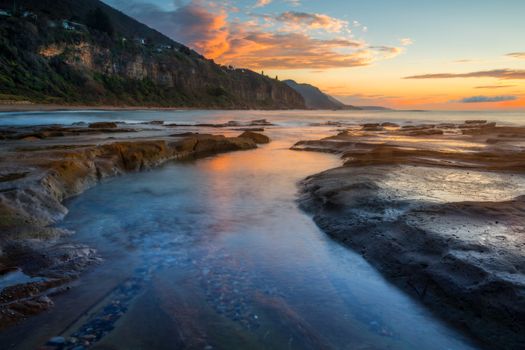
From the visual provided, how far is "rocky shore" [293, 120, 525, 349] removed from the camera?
3871mm

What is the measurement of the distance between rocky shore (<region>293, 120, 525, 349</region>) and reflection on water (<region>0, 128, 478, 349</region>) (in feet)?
0.91

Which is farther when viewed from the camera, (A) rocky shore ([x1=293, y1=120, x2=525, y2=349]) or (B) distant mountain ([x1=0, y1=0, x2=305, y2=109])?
(B) distant mountain ([x1=0, y1=0, x2=305, y2=109])

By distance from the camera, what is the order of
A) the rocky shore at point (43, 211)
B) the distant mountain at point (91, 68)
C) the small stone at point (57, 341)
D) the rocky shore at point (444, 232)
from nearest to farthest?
the small stone at point (57, 341) < the rocky shore at point (444, 232) < the rocky shore at point (43, 211) < the distant mountain at point (91, 68)

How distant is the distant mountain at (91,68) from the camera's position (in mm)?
70875

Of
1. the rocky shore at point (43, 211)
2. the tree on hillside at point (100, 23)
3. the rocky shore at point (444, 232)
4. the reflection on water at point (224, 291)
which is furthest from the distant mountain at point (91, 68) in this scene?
the rocky shore at point (444, 232)

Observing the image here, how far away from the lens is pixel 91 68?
92.4 meters

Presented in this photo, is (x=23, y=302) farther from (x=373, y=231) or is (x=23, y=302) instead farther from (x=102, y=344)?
(x=373, y=231)

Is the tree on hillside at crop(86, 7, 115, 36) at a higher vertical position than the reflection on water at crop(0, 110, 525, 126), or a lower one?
higher

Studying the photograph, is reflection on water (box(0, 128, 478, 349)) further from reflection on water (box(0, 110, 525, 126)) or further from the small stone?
reflection on water (box(0, 110, 525, 126))

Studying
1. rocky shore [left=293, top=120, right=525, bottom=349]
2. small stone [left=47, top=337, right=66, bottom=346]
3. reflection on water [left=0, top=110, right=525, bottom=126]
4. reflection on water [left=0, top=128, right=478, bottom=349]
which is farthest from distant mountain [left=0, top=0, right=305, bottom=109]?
small stone [left=47, top=337, right=66, bottom=346]

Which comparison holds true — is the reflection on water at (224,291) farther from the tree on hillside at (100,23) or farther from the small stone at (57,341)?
the tree on hillside at (100,23)

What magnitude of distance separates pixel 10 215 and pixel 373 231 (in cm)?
562

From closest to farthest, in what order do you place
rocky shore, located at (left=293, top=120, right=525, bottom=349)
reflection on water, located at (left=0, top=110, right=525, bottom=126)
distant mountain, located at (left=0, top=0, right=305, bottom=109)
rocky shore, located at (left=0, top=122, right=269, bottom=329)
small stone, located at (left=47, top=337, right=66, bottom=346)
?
small stone, located at (left=47, top=337, right=66, bottom=346) → rocky shore, located at (left=293, top=120, right=525, bottom=349) → rocky shore, located at (left=0, top=122, right=269, bottom=329) → reflection on water, located at (left=0, top=110, right=525, bottom=126) → distant mountain, located at (left=0, top=0, right=305, bottom=109)

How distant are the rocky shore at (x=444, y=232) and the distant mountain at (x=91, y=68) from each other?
6318cm
